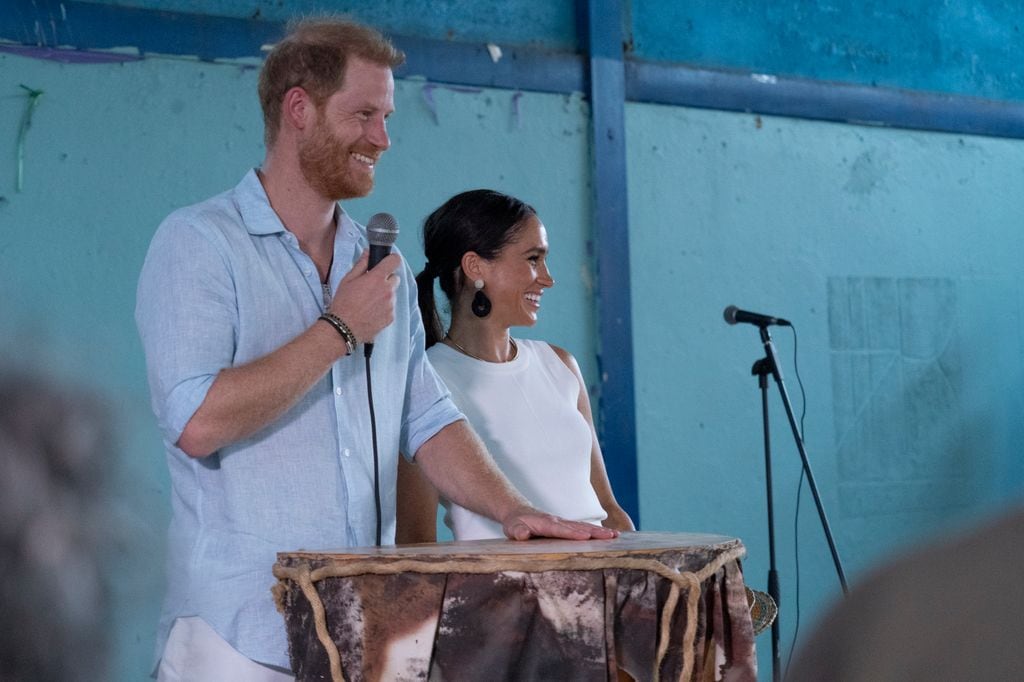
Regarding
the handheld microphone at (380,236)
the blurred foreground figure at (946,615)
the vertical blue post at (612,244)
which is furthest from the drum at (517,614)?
the vertical blue post at (612,244)

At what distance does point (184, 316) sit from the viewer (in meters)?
1.70

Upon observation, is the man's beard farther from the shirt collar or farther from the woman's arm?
the woman's arm

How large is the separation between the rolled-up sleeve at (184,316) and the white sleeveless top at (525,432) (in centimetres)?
82

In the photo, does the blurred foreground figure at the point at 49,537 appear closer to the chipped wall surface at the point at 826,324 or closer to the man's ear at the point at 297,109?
the man's ear at the point at 297,109

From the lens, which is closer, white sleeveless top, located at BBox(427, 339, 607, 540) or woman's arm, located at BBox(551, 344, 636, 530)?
white sleeveless top, located at BBox(427, 339, 607, 540)

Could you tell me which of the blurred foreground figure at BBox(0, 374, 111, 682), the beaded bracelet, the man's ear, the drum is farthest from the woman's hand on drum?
the blurred foreground figure at BBox(0, 374, 111, 682)

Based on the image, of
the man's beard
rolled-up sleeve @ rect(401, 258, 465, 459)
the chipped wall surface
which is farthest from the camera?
the chipped wall surface

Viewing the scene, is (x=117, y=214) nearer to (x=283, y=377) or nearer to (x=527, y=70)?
(x=527, y=70)

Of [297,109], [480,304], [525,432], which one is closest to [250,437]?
[297,109]

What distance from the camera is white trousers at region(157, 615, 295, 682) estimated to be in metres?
1.66

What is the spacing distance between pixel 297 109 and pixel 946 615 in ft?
A: 5.61

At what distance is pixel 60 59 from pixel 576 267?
5.53ft

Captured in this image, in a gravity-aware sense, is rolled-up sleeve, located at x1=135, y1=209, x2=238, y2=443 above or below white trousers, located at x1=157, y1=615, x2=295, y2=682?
above

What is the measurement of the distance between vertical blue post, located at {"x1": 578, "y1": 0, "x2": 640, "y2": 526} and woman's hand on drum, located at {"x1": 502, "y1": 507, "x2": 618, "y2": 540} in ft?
7.14
